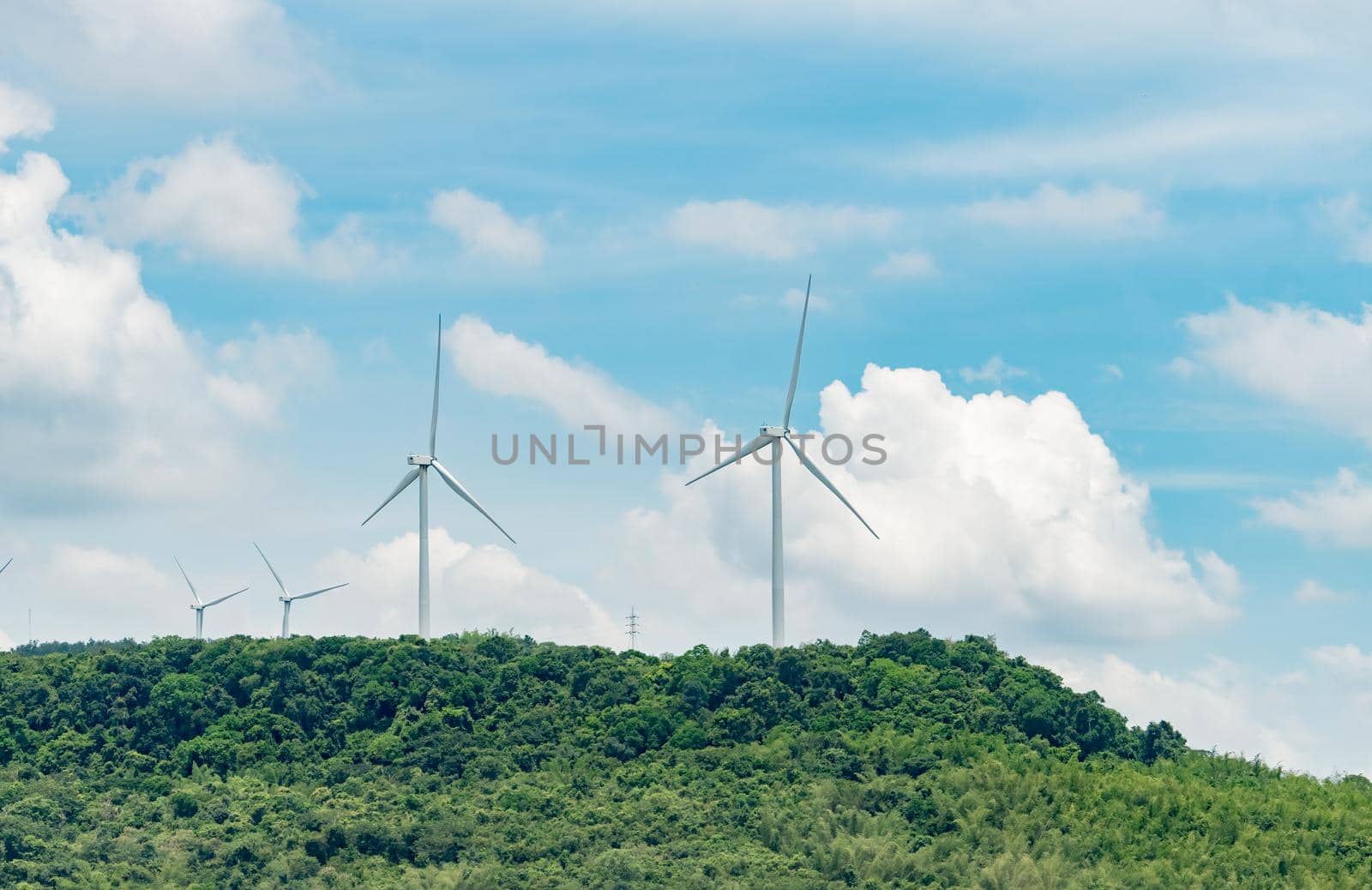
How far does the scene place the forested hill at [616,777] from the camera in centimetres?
7562

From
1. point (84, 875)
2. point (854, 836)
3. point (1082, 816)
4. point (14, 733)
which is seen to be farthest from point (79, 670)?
point (1082, 816)

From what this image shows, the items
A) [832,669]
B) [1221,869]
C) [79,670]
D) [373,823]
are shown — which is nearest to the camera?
[1221,869]

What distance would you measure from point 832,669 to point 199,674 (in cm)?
3612

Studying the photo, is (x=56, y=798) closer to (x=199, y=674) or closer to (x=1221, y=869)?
(x=199, y=674)

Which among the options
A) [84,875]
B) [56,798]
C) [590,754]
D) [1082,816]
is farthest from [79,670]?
[1082,816]

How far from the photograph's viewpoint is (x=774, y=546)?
96688 millimetres

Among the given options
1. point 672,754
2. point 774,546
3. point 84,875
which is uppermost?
point 774,546

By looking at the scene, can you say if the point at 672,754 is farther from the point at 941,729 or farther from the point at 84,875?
the point at 84,875

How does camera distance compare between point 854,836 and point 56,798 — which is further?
point 56,798

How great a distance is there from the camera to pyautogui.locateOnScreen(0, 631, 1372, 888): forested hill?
75.6m

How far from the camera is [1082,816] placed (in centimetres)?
7819

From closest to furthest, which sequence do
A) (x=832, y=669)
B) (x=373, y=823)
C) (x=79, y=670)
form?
1. (x=373, y=823)
2. (x=832, y=669)
3. (x=79, y=670)

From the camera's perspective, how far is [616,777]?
8638 centimetres

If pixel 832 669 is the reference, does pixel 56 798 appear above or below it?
below
